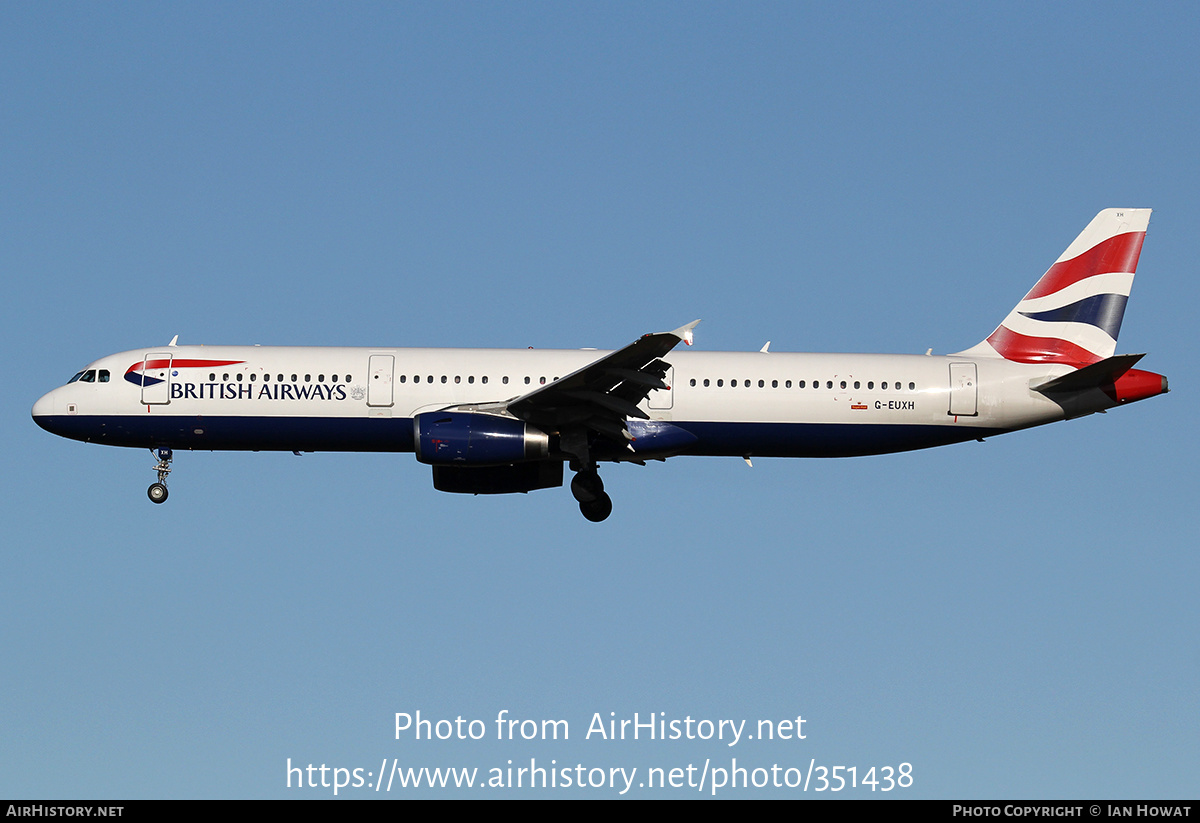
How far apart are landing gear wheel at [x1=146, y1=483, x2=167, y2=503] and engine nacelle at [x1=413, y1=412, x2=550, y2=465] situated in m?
7.35

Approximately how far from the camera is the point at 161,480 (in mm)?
35125

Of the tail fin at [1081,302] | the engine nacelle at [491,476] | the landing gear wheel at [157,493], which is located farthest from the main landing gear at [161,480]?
the tail fin at [1081,302]

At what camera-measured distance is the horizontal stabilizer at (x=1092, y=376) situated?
1257 inches

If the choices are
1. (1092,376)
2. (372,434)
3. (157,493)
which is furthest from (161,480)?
(1092,376)

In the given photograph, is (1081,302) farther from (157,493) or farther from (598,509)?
(157,493)

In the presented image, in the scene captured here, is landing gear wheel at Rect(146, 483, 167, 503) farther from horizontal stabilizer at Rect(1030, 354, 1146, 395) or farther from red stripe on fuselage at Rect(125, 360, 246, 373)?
horizontal stabilizer at Rect(1030, 354, 1146, 395)

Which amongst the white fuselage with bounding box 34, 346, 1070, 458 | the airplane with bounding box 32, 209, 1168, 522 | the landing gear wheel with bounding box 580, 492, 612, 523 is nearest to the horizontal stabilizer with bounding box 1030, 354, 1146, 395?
the airplane with bounding box 32, 209, 1168, 522

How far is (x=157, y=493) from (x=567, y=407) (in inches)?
424

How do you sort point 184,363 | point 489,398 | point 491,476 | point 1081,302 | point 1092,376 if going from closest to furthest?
point 1092,376 → point 489,398 → point 184,363 → point 491,476 → point 1081,302

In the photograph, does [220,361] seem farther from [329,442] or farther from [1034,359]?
[1034,359]

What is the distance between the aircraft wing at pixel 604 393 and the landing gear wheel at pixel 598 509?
2200 mm

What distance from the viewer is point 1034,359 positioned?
35312 millimetres

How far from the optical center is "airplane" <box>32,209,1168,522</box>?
110ft
